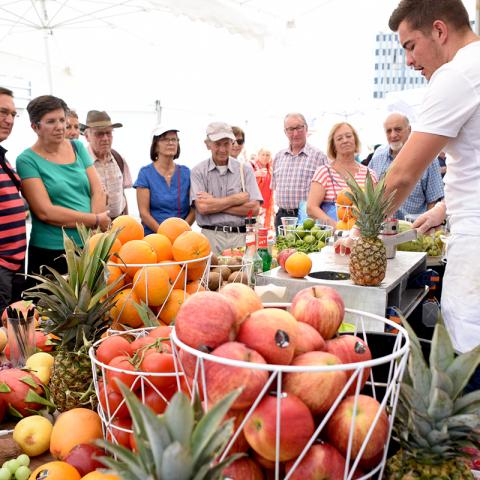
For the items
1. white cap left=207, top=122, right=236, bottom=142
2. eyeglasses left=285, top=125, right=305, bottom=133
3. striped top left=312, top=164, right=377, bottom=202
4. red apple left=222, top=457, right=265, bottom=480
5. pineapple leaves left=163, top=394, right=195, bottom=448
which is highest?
eyeglasses left=285, top=125, right=305, bottom=133

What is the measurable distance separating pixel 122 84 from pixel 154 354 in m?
8.37

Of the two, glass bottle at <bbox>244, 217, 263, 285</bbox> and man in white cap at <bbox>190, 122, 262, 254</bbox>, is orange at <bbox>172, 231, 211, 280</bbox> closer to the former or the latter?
glass bottle at <bbox>244, 217, 263, 285</bbox>

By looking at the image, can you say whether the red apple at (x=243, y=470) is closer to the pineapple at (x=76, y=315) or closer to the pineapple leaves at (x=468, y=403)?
the pineapple leaves at (x=468, y=403)

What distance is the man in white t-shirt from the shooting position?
182cm

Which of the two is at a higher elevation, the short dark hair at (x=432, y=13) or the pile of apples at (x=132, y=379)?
the short dark hair at (x=432, y=13)

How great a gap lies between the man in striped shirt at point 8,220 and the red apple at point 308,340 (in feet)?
8.53

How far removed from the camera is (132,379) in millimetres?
1098

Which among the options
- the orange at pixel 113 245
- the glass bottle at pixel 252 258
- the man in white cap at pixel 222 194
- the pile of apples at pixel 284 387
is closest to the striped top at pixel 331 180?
the man in white cap at pixel 222 194

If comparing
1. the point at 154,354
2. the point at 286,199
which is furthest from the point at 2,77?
the point at 154,354

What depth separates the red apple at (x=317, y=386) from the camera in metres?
0.86

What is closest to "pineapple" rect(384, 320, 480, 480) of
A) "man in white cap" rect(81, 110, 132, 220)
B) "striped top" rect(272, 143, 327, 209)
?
"man in white cap" rect(81, 110, 132, 220)

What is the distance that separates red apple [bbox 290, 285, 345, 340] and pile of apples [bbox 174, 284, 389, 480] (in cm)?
5

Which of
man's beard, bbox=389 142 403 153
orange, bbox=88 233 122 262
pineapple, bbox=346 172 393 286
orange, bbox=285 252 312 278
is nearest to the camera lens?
orange, bbox=88 233 122 262

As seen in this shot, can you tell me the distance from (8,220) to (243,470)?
9.22ft
